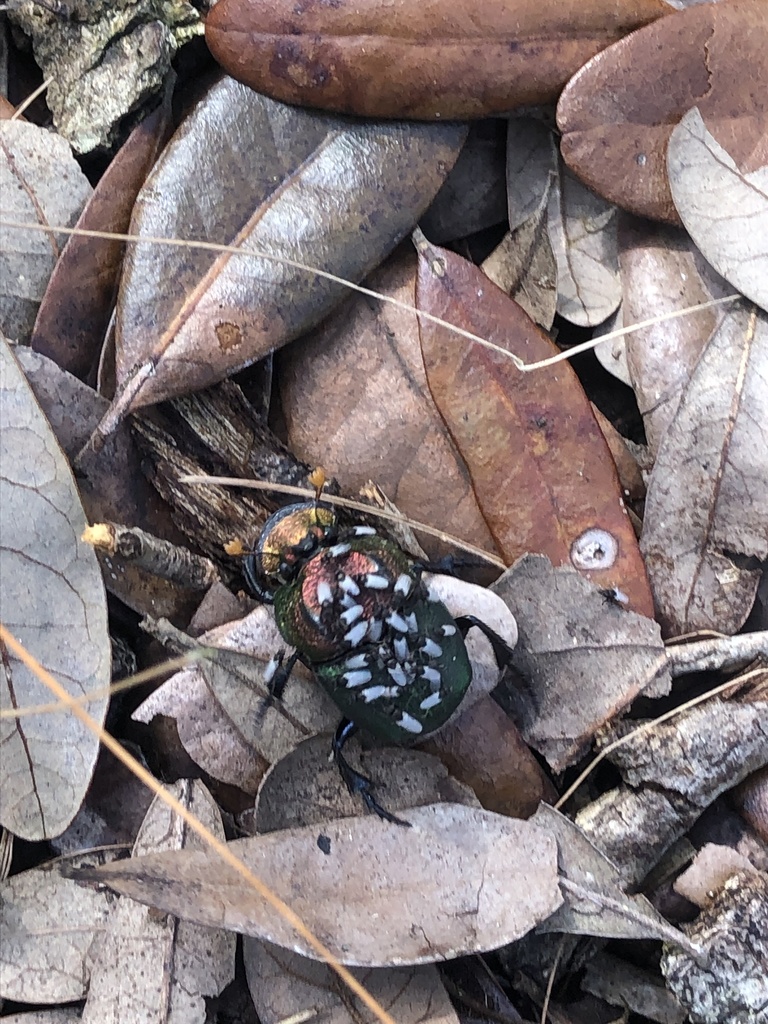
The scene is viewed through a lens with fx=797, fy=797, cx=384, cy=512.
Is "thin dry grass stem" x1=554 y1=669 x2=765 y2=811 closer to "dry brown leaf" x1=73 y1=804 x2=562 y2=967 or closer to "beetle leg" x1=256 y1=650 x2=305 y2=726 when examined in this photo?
"dry brown leaf" x1=73 y1=804 x2=562 y2=967

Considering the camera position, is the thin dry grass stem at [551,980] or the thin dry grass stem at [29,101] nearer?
the thin dry grass stem at [551,980]

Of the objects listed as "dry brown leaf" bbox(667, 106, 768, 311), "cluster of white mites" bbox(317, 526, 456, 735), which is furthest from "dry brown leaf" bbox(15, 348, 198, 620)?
"dry brown leaf" bbox(667, 106, 768, 311)

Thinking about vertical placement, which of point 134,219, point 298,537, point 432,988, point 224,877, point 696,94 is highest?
point 134,219

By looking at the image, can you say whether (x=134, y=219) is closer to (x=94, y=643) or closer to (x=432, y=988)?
(x=94, y=643)

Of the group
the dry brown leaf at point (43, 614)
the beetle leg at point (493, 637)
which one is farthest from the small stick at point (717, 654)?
the dry brown leaf at point (43, 614)

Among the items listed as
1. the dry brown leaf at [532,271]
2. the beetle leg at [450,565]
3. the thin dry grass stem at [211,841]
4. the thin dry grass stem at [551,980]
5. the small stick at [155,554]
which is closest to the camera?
the thin dry grass stem at [211,841]

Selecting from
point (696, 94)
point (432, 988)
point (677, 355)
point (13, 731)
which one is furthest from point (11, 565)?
point (696, 94)

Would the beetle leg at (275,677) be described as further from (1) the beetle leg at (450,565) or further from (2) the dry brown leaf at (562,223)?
(2) the dry brown leaf at (562,223)
